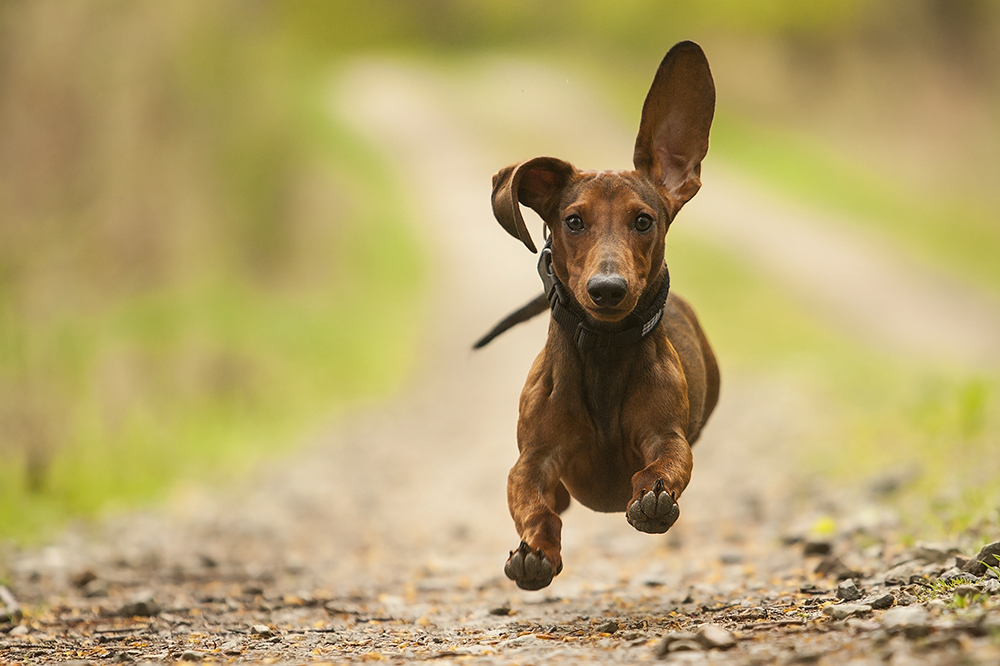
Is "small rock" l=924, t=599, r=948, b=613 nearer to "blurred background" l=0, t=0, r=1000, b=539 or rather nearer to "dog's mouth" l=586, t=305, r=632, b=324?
"dog's mouth" l=586, t=305, r=632, b=324

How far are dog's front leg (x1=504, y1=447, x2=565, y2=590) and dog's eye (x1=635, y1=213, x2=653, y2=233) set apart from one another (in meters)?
0.79

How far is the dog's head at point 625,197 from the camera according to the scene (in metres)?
3.06

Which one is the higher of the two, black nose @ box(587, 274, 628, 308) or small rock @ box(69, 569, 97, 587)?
black nose @ box(587, 274, 628, 308)

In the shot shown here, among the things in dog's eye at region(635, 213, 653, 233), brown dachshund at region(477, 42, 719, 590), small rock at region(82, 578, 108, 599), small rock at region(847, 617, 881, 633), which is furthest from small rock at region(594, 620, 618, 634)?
small rock at region(82, 578, 108, 599)

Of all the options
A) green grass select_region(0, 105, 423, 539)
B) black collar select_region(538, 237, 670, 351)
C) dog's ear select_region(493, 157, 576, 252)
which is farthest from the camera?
green grass select_region(0, 105, 423, 539)

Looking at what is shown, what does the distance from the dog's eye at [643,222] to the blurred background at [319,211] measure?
2.56 metres

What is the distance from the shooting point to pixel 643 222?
323cm

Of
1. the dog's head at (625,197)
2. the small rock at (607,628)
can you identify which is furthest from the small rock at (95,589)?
the dog's head at (625,197)

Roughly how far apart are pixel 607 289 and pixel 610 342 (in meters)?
0.43

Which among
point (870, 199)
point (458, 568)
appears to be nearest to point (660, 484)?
point (458, 568)

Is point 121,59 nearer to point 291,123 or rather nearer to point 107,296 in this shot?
point 107,296

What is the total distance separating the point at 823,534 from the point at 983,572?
5.59 ft

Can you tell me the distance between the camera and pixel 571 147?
71.5ft

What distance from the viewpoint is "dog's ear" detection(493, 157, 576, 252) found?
10.5 feet
